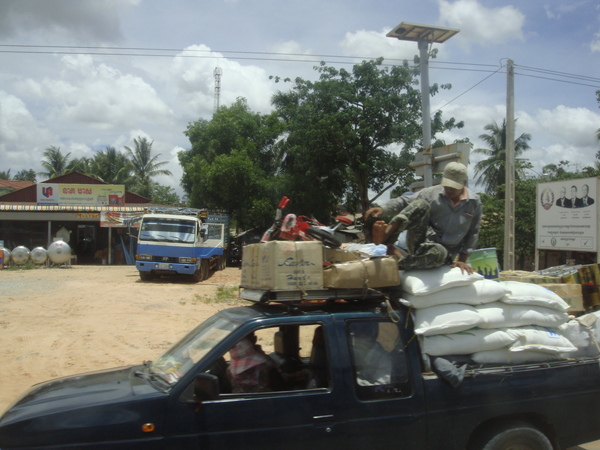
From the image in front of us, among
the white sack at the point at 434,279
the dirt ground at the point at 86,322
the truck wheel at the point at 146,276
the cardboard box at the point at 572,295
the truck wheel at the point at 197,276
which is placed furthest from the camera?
the truck wheel at the point at 197,276

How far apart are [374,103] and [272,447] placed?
20757mm

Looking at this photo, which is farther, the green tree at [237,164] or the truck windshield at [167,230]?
the green tree at [237,164]

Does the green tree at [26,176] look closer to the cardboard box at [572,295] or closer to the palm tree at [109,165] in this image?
the palm tree at [109,165]

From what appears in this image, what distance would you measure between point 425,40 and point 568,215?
6002 millimetres

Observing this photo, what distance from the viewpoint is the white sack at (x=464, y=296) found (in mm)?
3639

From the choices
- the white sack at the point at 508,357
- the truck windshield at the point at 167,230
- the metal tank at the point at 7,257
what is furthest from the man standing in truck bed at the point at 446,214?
the metal tank at the point at 7,257

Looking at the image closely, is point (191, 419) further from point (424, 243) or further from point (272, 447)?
point (424, 243)

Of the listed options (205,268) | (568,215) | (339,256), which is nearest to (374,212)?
(339,256)

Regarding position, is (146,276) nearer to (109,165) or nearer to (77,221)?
(77,221)

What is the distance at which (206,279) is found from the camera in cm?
2095

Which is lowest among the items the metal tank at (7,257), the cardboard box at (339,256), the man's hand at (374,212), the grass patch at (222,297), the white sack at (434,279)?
the grass patch at (222,297)

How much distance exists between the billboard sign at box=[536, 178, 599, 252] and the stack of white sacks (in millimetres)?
9029

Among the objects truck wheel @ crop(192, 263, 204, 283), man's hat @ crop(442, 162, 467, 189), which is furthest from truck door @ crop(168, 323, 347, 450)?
truck wheel @ crop(192, 263, 204, 283)

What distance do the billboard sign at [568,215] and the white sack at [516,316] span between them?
8947 mm
